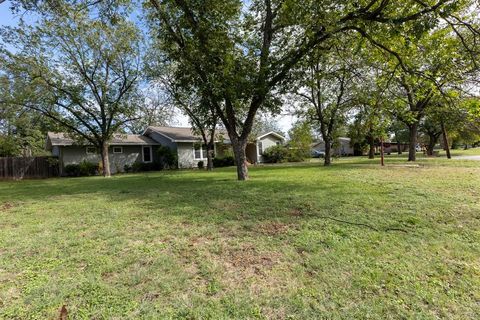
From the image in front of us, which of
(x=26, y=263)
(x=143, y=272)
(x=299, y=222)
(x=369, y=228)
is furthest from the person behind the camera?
(x=299, y=222)

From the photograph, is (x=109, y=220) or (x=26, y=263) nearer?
(x=26, y=263)

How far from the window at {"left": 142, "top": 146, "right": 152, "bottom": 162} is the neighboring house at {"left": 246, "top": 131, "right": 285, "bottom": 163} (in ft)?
32.4

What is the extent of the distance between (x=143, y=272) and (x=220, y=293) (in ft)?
3.25

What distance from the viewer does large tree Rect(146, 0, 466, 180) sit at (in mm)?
7797

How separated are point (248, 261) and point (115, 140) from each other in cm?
2169

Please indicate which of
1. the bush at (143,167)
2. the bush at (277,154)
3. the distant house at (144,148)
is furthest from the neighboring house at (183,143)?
the bush at (277,154)

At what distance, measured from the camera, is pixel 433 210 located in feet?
17.8

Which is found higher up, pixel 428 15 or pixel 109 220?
pixel 428 15

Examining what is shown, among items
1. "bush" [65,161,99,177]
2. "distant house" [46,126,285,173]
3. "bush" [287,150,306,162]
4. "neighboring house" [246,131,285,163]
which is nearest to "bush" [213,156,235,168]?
"distant house" [46,126,285,173]

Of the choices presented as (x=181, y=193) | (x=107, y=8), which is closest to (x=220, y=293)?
(x=181, y=193)

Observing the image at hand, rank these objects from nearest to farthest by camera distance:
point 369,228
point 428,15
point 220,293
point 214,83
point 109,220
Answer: point 220,293, point 369,228, point 109,220, point 428,15, point 214,83

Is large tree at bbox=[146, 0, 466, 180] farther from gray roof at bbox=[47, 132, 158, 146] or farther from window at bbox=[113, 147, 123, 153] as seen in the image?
window at bbox=[113, 147, 123, 153]

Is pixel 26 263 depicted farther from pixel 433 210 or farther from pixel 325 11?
pixel 325 11

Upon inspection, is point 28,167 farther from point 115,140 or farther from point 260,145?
point 260,145
